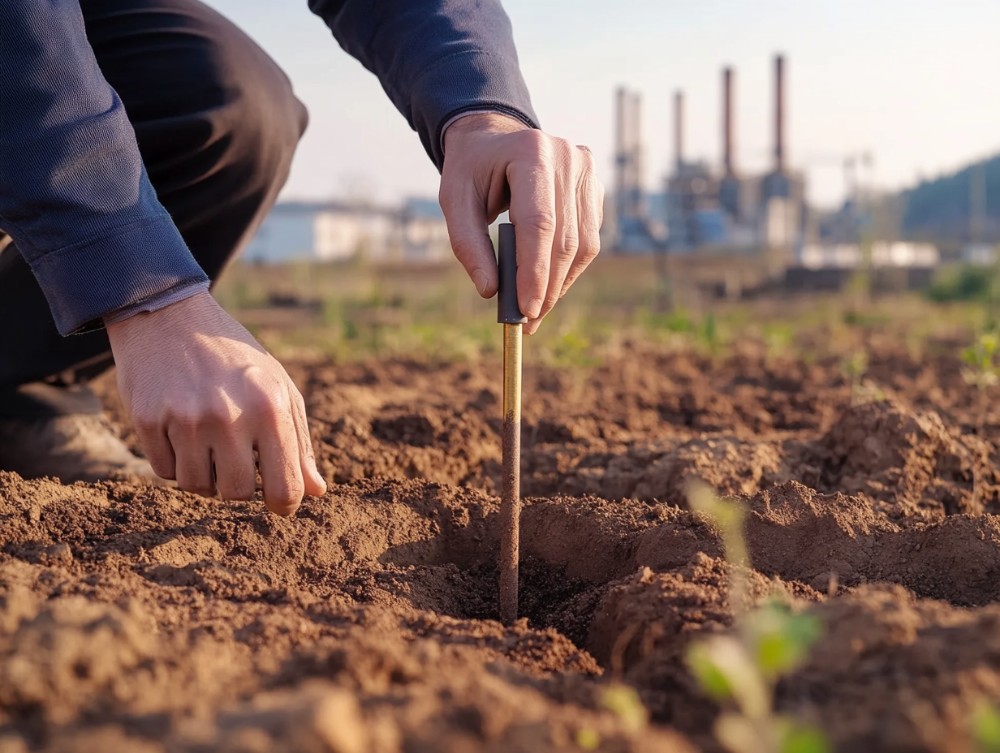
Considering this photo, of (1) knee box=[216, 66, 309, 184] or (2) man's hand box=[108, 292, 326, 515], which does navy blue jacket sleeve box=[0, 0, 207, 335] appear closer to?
(2) man's hand box=[108, 292, 326, 515]

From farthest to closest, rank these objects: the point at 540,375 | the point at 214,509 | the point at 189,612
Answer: the point at 540,375, the point at 214,509, the point at 189,612

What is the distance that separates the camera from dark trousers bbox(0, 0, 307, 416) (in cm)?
269

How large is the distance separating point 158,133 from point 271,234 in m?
48.1

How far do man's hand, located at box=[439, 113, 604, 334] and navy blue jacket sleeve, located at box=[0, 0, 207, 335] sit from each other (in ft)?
1.75

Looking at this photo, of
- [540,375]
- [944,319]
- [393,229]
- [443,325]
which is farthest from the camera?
[393,229]

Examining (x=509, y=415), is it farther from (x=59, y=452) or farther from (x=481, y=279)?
(x=59, y=452)

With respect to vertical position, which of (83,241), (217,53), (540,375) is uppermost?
(217,53)

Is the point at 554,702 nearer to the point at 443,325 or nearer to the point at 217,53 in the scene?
the point at 217,53

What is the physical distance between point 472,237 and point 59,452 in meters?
1.50

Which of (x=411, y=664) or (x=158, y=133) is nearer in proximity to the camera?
(x=411, y=664)

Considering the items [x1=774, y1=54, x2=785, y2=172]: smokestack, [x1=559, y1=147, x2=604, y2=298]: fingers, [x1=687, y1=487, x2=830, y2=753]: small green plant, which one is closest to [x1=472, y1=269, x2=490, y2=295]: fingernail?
[x1=559, y1=147, x2=604, y2=298]: fingers

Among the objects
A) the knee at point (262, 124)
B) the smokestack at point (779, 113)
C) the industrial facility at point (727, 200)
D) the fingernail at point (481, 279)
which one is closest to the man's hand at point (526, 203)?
the fingernail at point (481, 279)

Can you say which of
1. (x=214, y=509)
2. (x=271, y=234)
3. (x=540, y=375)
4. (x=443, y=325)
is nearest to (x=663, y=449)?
(x=214, y=509)

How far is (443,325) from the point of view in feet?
28.4
